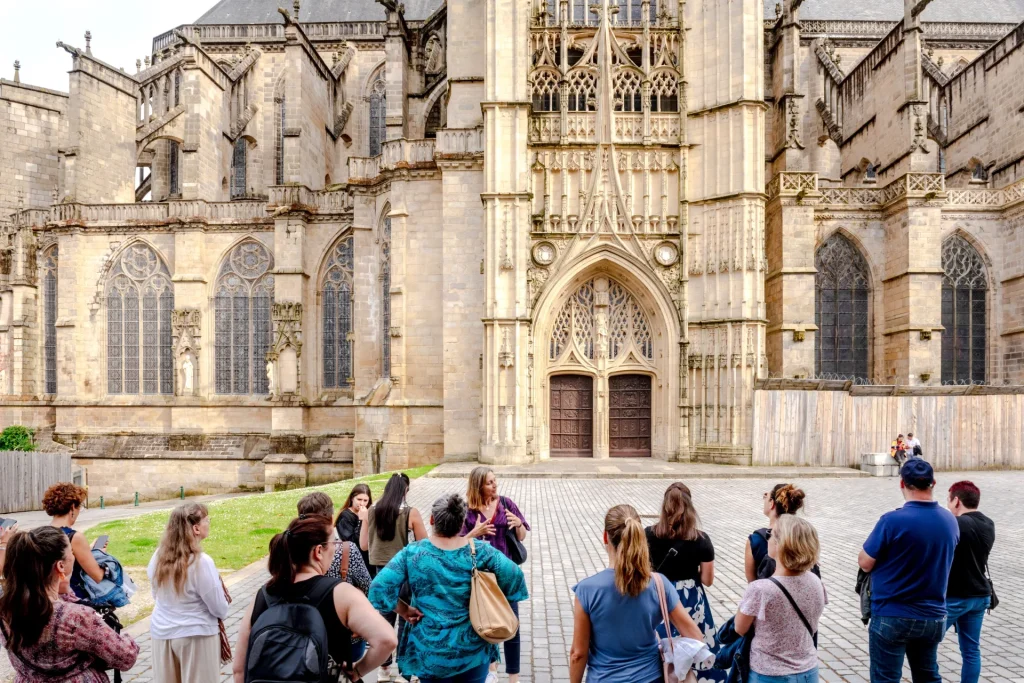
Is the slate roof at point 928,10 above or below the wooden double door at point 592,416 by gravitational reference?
above

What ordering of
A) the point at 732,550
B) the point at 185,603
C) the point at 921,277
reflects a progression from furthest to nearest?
1. the point at 921,277
2. the point at 732,550
3. the point at 185,603

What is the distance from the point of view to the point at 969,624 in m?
4.42

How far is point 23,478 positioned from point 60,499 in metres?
20.2

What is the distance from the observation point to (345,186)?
82.4 feet

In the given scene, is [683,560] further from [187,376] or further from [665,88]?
[187,376]

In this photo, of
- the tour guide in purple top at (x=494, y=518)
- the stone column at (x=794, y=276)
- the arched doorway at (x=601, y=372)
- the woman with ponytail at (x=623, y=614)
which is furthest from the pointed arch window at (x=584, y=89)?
the woman with ponytail at (x=623, y=614)

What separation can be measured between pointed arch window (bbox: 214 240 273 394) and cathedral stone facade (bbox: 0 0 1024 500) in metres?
0.12

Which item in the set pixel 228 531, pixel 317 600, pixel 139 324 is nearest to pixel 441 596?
pixel 317 600

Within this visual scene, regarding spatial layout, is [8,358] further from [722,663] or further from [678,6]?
[722,663]

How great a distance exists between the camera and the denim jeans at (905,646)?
3.91m

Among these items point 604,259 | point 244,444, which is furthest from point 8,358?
point 604,259

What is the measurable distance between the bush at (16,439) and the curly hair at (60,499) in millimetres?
25223

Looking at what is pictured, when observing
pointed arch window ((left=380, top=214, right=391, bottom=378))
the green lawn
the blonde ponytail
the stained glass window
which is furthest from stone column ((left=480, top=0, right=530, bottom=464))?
the stained glass window

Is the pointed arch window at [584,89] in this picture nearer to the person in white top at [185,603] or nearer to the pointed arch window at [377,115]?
the pointed arch window at [377,115]
